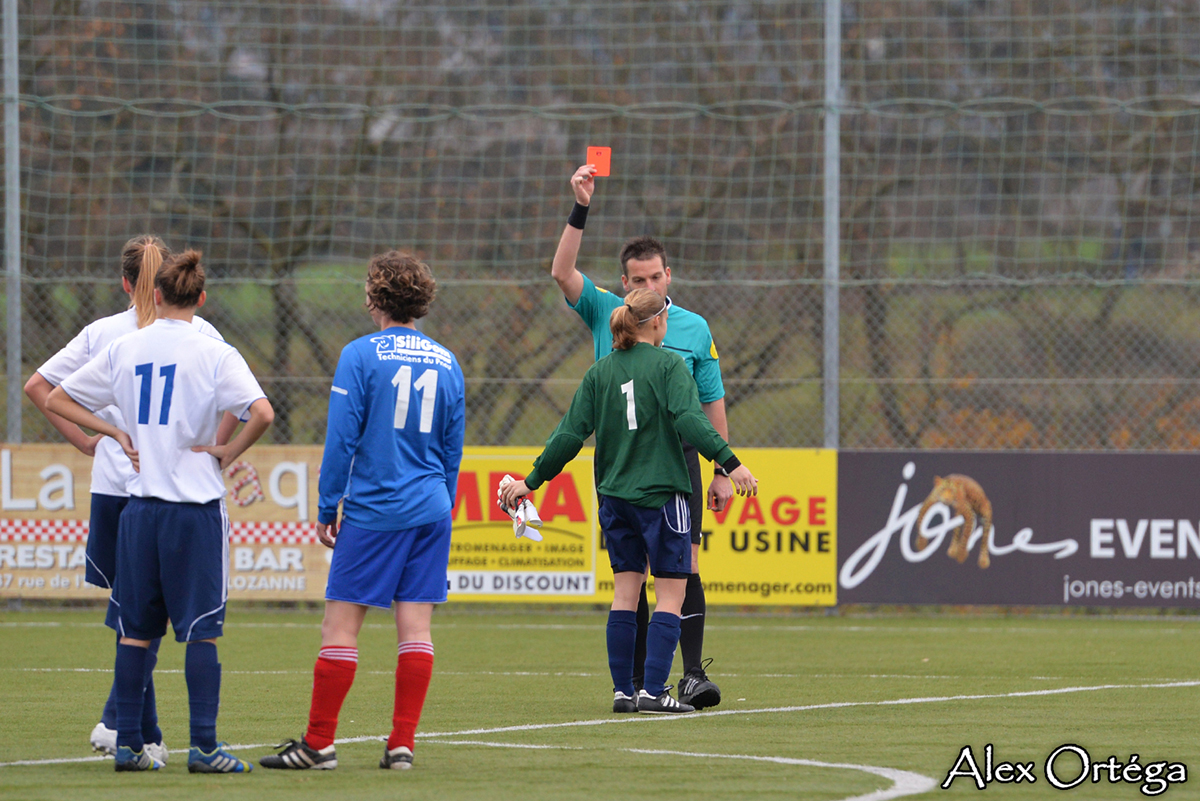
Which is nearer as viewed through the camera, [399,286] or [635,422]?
[399,286]

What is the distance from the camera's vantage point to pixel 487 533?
1238cm

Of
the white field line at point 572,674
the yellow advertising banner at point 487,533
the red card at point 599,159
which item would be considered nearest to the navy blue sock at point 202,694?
the red card at point 599,159

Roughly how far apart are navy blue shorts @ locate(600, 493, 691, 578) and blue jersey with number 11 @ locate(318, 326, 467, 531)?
1488mm

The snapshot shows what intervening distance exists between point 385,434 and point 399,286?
489mm

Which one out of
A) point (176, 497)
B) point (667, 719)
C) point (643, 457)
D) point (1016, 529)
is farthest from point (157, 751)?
point (1016, 529)

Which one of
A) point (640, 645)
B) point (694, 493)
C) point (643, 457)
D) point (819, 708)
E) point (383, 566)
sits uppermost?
point (643, 457)

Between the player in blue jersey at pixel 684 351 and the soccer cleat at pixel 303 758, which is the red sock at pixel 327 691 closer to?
the soccer cleat at pixel 303 758

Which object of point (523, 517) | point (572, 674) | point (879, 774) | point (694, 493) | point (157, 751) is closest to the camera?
point (879, 774)

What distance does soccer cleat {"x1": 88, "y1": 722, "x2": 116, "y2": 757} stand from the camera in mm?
5617

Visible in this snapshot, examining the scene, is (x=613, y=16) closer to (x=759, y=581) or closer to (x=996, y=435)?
(x=996, y=435)

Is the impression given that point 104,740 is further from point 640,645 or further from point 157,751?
point 640,645

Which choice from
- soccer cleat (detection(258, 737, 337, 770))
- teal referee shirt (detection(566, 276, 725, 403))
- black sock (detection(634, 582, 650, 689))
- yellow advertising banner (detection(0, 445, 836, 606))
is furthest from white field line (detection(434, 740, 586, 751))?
yellow advertising banner (detection(0, 445, 836, 606))

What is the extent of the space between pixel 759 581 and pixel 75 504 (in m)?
5.18

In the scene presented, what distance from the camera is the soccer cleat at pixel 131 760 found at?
5.22 meters
